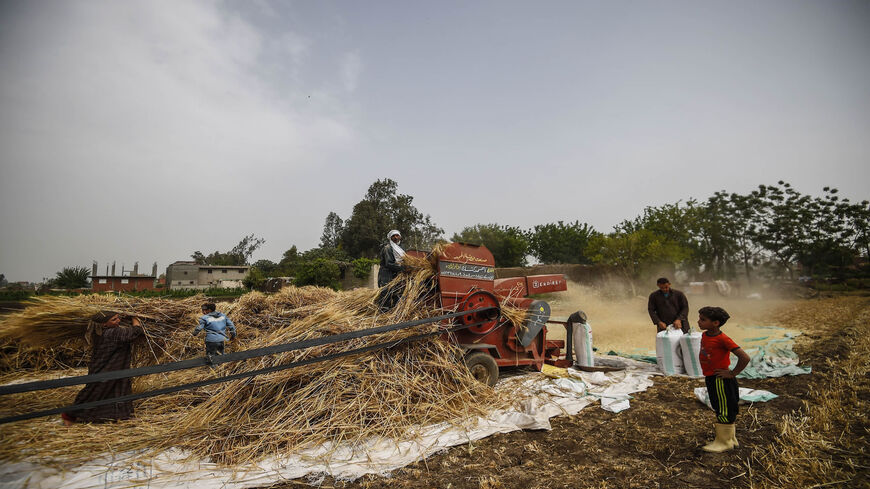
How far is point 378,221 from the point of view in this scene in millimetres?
46250

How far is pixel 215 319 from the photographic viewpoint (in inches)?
242

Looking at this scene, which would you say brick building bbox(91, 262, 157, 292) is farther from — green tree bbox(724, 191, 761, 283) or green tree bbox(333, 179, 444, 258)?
green tree bbox(724, 191, 761, 283)

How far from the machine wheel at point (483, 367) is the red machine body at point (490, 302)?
0.05 metres

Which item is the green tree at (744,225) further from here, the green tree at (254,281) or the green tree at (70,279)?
the green tree at (70,279)

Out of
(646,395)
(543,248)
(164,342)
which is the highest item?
(543,248)

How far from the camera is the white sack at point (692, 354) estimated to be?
5949mm

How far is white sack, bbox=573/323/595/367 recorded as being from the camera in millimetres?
6550

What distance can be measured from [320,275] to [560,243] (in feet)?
93.7

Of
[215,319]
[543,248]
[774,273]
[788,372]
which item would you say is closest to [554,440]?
[788,372]

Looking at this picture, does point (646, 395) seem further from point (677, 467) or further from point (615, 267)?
point (615, 267)

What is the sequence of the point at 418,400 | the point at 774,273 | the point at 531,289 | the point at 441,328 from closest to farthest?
the point at 418,400 < the point at 441,328 < the point at 531,289 < the point at 774,273

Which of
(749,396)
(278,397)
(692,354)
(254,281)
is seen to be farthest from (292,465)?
(254,281)

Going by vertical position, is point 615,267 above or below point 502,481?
above

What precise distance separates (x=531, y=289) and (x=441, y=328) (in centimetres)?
197
